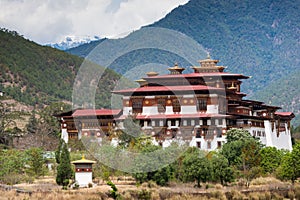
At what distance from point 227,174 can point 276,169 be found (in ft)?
17.7

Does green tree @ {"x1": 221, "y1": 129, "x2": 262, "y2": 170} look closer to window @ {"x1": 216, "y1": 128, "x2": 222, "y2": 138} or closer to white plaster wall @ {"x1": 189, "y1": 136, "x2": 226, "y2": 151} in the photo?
white plaster wall @ {"x1": 189, "y1": 136, "x2": 226, "y2": 151}

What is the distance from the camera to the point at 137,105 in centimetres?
7044

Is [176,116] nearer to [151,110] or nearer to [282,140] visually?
[151,110]

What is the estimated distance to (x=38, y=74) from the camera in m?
121

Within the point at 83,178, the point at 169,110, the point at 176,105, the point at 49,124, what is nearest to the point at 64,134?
the point at 49,124

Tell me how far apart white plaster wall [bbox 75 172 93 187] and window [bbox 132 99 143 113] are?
69.5 feet

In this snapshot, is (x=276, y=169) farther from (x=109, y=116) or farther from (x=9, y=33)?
(x=9, y=33)

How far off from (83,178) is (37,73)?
242 feet

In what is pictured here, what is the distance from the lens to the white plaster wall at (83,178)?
49.2m

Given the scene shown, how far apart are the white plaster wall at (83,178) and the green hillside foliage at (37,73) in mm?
61726

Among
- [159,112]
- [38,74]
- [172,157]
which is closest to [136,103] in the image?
[159,112]

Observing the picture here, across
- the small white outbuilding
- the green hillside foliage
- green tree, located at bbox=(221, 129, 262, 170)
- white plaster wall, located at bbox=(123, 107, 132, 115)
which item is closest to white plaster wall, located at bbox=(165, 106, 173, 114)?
white plaster wall, located at bbox=(123, 107, 132, 115)

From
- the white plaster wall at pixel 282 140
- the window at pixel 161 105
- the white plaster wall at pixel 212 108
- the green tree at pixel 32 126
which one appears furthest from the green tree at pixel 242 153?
the green tree at pixel 32 126

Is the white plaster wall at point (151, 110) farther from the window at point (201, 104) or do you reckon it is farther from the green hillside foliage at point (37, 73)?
the green hillside foliage at point (37, 73)
